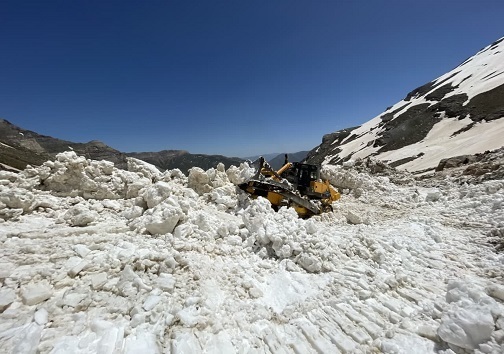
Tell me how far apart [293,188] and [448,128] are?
45327mm

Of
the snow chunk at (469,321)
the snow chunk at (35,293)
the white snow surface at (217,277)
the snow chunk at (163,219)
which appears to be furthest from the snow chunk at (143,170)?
the snow chunk at (469,321)

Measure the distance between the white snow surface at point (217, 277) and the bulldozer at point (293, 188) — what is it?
203 centimetres

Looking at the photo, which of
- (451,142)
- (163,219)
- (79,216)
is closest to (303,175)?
(163,219)

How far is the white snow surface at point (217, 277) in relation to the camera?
133 inches

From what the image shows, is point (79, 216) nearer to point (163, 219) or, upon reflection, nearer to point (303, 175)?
point (163, 219)

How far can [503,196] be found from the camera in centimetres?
839

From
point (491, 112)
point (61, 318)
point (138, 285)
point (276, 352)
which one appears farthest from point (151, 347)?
point (491, 112)

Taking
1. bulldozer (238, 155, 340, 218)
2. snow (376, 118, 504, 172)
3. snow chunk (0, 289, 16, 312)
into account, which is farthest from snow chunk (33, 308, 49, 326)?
snow (376, 118, 504, 172)

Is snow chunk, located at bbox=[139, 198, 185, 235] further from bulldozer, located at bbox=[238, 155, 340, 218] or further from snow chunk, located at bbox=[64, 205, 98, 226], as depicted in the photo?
bulldozer, located at bbox=[238, 155, 340, 218]

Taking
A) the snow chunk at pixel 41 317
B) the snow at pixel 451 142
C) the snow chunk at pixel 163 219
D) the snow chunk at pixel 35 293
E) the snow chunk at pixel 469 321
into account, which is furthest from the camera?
the snow at pixel 451 142

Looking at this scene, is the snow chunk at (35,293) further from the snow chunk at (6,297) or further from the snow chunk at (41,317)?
the snow chunk at (41,317)

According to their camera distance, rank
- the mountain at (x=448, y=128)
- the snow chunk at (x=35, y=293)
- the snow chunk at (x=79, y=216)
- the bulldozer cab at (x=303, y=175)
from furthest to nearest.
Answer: the mountain at (x=448, y=128)
the bulldozer cab at (x=303, y=175)
the snow chunk at (x=79, y=216)
the snow chunk at (x=35, y=293)

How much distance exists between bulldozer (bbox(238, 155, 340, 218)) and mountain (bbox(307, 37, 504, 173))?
19789 millimetres

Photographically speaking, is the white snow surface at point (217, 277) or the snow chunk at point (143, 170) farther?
the snow chunk at point (143, 170)
